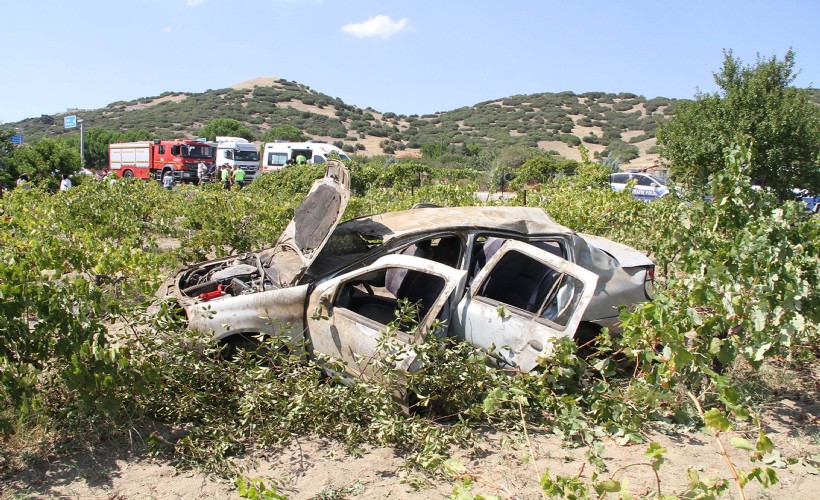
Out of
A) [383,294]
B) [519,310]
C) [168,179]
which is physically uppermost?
[519,310]

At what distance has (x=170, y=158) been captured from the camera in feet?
114

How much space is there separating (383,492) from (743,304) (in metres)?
2.92

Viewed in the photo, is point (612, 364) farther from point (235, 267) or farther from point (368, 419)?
point (235, 267)

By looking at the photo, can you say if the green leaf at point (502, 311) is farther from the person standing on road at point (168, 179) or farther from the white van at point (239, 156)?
the white van at point (239, 156)

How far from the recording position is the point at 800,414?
16.5 ft

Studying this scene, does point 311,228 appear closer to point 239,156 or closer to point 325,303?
point 325,303

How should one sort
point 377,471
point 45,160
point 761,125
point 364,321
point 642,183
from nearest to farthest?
1. point 377,471
2. point 364,321
3. point 761,125
4. point 45,160
5. point 642,183

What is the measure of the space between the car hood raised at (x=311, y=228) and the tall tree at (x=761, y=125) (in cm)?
1593

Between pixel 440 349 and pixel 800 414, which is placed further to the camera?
pixel 800 414

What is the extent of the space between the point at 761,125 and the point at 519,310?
1781 cm

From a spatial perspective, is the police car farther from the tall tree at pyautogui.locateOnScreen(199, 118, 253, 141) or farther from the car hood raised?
the tall tree at pyautogui.locateOnScreen(199, 118, 253, 141)

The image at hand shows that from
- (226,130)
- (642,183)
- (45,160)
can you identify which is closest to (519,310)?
(642,183)

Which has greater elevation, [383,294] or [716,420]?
[716,420]

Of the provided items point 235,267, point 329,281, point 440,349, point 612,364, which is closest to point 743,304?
point 612,364
